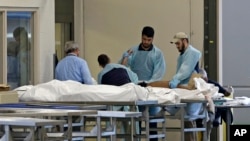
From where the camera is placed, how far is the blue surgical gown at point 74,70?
423 inches

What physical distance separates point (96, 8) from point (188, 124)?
3894 mm

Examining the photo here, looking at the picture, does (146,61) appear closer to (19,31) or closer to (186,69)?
(186,69)

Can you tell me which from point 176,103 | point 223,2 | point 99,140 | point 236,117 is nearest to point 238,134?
point 236,117

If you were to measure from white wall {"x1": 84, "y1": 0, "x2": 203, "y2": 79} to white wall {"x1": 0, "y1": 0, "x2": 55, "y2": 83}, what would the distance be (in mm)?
2397

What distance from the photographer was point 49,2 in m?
11.4

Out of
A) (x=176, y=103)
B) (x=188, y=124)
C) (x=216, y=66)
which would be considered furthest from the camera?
(x=216, y=66)

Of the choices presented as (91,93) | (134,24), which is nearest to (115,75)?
(91,93)

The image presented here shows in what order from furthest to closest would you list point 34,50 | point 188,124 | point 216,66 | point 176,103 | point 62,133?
point 216,66 < point 34,50 < point 188,124 < point 176,103 < point 62,133

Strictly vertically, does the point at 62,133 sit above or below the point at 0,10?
below

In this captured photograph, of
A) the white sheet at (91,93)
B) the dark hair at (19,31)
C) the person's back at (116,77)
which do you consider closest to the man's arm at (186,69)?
the person's back at (116,77)

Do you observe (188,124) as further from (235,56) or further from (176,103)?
(235,56)

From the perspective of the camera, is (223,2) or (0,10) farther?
(223,2)

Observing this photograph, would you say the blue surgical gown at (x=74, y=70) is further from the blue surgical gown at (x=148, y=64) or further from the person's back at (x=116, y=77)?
the blue surgical gown at (x=148, y=64)

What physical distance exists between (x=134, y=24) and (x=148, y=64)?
233 centimetres
